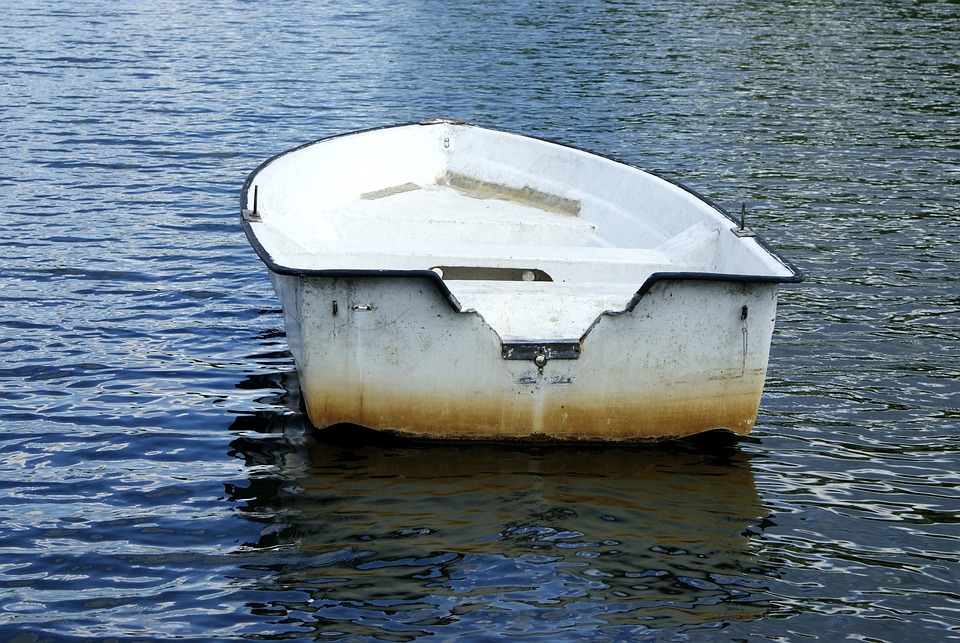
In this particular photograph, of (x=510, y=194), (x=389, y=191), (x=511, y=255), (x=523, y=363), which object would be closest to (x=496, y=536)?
(x=523, y=363)

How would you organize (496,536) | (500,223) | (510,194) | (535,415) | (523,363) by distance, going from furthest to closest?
(510,194) < (500,223) < (535,415) < (523,363) < (496,536)

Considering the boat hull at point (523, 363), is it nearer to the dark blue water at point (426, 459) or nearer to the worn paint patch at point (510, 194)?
the dark blue water at point (426, 459)

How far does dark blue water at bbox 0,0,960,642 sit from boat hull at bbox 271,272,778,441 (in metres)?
0.27

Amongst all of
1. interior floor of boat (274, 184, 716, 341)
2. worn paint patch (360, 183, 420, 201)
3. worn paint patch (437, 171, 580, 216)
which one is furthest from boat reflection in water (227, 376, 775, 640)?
worn paint patch (360, 183, 420, 201)

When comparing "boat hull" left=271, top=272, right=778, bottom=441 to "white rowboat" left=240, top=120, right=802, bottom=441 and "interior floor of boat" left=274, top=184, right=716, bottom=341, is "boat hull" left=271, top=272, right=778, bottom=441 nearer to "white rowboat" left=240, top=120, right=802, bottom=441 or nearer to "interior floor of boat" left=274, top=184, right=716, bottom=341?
"white rowboat" left=240, top=120, right=802, bottom=441

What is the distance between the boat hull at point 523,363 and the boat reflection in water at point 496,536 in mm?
233

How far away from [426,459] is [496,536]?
909mm

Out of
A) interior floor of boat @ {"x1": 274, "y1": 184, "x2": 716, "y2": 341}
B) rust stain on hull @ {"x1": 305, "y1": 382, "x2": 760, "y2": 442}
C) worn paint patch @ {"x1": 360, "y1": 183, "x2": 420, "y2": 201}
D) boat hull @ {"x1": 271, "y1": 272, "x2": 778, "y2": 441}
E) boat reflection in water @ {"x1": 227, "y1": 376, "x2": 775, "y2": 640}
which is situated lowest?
boat reflection in water @ {"x1": 227, "y1": 376, "x2": 775, "y2": 640}

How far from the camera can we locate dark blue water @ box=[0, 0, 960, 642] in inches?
193

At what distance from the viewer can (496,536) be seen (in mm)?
5484

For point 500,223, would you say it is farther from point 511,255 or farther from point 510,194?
point 510,194

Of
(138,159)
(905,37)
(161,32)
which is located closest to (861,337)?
(138,159)

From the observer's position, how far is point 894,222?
1176 centimetres

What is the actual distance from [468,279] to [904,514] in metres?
3.26
